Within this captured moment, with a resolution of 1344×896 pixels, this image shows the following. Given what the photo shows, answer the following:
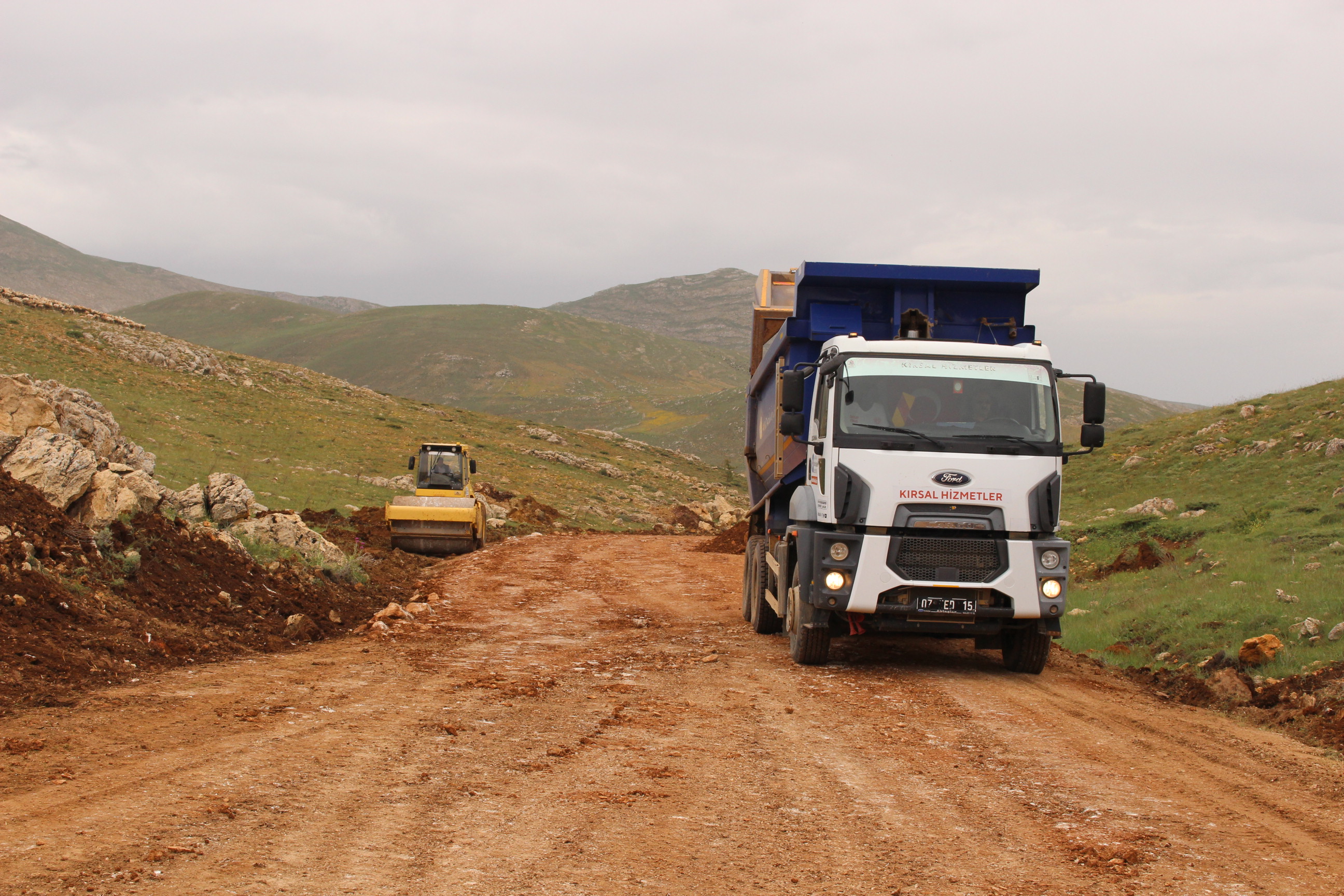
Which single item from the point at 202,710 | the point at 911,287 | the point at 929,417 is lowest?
the point at 202,710

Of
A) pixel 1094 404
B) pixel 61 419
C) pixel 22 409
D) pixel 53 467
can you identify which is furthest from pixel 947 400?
pixel 61 419

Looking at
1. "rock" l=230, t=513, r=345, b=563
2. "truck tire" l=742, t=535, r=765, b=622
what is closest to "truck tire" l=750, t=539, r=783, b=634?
"truck tire" l=742, t=535, r=765, b=622

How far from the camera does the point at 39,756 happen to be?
6.65 m

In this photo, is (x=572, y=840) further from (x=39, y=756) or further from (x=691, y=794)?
(x=39, y=756)

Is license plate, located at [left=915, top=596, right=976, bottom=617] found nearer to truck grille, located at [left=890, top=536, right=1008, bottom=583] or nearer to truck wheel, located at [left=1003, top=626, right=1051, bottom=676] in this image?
truck grille, located at [left=890, top=536, right=1008, bottom=583]

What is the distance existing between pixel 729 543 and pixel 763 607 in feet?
48.7

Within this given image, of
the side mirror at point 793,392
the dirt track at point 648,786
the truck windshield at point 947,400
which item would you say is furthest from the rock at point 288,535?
the truck windshield at point 947,400

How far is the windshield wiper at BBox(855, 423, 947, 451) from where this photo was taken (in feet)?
33.3

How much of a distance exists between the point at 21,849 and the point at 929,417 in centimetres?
849

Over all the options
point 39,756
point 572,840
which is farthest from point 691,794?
point 39,756

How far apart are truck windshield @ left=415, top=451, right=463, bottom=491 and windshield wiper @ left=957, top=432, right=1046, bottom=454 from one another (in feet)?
58.5

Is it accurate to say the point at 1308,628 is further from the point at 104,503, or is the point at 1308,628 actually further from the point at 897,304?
the point at 104,503

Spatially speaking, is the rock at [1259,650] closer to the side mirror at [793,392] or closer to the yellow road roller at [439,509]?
the side mirror at [793,392]

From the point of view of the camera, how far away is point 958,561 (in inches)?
398
